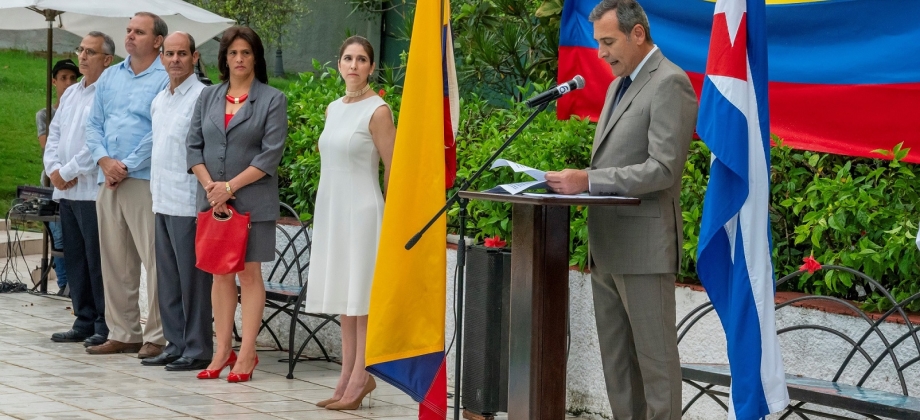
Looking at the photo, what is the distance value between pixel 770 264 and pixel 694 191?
160cm

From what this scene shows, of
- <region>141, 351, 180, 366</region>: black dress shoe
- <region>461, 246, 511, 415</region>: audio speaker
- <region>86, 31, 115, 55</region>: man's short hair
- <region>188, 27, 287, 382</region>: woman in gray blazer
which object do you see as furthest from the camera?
<region>86, 31, 115, 55</region>: man's short hair

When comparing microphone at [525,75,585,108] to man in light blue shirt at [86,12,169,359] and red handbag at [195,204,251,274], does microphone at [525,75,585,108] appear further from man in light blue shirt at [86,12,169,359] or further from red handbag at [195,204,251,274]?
man in light blue shirt at [86,12,169,359]

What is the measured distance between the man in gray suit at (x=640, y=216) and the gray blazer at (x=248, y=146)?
276 cm

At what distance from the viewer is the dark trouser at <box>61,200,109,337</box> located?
8172mm

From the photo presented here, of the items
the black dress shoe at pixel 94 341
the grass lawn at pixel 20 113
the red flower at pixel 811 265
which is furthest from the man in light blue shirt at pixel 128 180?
the grass lawn at pixel 20 113

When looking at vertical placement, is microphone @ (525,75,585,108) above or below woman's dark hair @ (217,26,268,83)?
below

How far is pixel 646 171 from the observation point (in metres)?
4.32

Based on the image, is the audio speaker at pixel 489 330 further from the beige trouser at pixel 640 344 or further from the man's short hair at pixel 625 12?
the man's short hair at pixel 625 12

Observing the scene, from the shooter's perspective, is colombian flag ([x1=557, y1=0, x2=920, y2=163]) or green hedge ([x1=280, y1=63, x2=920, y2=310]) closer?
green hedge ([x1=280, y1=63, x2=920, y2=310])

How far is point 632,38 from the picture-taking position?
14.7 feet

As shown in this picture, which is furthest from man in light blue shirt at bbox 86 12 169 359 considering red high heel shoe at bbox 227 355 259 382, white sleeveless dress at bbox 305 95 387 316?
white sleeveless dress at bbox 305 95 387 316

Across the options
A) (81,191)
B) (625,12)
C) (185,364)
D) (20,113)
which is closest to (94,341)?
(81,191)

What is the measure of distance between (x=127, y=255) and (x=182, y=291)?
80 centimetres

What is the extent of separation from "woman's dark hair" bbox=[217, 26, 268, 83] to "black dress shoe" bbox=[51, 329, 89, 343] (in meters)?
2.36
